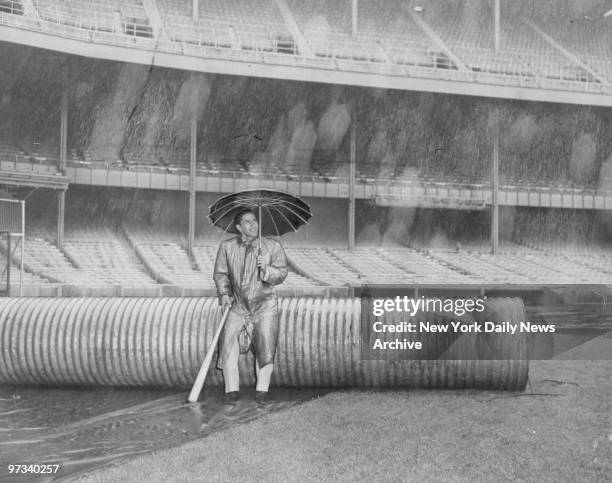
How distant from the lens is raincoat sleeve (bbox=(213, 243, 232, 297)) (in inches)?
241

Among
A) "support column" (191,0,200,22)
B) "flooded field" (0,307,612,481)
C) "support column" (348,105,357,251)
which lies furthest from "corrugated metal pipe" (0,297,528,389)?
"support column" (191,0,200,22)

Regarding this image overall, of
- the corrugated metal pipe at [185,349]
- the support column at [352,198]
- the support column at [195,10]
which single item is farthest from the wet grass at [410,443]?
the support column at [195,10]

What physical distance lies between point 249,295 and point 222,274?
0.33 m

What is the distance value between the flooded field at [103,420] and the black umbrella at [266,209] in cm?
167

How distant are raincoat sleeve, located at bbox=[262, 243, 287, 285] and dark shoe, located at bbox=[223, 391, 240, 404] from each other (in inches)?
42.9

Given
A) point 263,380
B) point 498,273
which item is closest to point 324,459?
point 263,380

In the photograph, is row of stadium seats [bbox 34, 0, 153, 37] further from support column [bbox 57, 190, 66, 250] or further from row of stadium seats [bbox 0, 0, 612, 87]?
support column [bbox 57, 190, 66, 250]

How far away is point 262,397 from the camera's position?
5.85 metres

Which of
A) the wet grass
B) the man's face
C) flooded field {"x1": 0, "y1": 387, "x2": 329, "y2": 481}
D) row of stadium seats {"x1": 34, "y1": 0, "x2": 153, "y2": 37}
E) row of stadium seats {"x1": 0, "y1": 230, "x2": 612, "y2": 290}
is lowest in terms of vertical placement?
flooded field {"x1": 0, "y1": 387, "x2": 329, "y2": 481}

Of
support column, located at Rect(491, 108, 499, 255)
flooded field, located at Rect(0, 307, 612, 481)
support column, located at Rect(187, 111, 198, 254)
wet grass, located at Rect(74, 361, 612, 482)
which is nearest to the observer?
wet grass, located at Rect(74, 361, 612, 482)

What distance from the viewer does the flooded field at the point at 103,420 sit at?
14.4 feet

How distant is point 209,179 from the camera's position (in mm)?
21578

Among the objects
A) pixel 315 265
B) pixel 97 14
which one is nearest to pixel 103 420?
pixel 315 265

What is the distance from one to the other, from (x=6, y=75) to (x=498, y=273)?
1680cm
